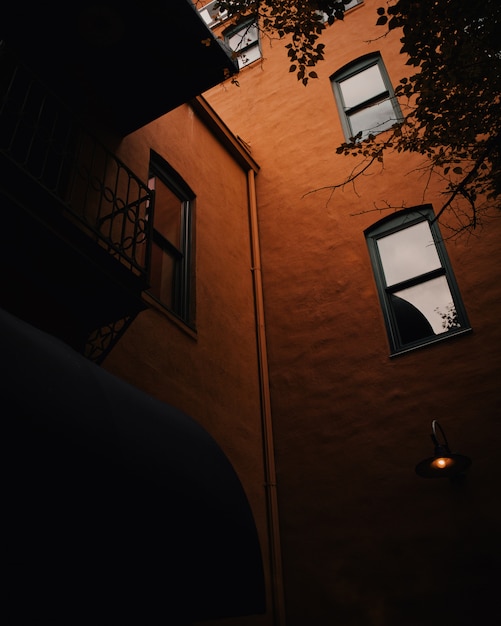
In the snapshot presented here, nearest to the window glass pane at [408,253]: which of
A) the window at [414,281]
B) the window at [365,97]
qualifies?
the window at [414,281]

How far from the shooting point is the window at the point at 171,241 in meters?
6.86

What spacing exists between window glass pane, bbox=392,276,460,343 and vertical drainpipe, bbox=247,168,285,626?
6.75 ft

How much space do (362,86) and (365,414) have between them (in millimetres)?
6959

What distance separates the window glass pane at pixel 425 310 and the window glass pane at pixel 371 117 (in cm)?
363

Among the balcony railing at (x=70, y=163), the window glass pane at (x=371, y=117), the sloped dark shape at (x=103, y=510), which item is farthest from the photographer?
the window glass pane at (x=371, y=117)

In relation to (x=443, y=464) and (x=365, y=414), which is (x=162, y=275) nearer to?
(x=365, y=414)

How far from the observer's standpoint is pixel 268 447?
7.11m

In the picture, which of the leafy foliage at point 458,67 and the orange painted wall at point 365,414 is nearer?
the leafy foliage at point 458,67

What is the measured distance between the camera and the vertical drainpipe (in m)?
6.20

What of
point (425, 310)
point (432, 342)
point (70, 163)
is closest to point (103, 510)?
point (70, 163)

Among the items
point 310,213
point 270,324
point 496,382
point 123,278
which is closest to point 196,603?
point 123,278

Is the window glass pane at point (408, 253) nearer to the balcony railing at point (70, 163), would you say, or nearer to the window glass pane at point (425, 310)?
the window glass pane at point (425, 310)

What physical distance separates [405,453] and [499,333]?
73.8 inches

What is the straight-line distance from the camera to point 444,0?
529 cm
